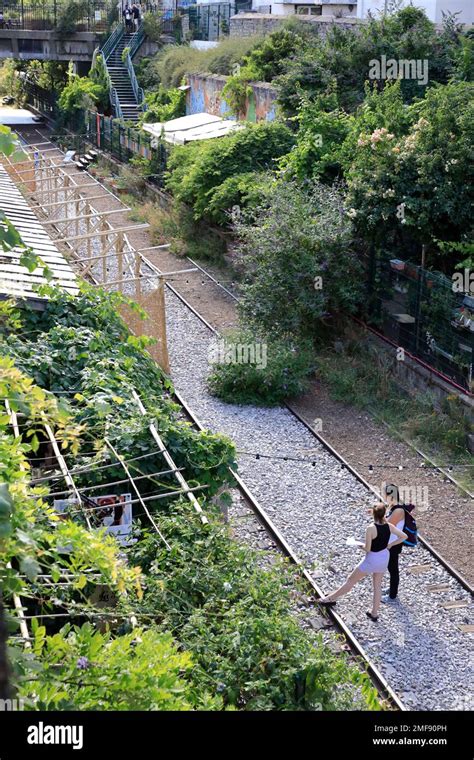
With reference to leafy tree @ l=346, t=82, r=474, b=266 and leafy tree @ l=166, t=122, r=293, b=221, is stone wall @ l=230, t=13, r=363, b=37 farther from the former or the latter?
leafy tree @ l=346, t=82, r=474, b=266

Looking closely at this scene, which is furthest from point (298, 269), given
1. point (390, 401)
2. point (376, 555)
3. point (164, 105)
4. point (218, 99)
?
point (164, 105)

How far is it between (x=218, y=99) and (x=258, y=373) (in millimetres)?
21478

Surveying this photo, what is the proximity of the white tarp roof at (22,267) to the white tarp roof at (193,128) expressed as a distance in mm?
7083

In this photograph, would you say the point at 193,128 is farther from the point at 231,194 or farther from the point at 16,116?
the point at 16,116

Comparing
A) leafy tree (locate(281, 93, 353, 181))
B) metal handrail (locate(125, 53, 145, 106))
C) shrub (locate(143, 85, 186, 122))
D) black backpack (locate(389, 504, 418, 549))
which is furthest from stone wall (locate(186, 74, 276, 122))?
black backpack (locate(389, 504, 418, 549))

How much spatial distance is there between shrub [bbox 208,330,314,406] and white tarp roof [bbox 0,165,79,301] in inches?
119

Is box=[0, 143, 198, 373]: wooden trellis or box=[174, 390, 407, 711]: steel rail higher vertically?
box=[0, 143, 198, 373]: wooden trellis

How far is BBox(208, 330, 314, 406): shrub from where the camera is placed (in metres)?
15.7

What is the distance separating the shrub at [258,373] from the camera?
15.7 meters

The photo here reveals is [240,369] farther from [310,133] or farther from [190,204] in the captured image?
[190,204]

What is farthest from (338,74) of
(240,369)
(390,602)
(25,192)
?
Answer: (390,602)

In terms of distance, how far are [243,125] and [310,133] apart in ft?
20.5

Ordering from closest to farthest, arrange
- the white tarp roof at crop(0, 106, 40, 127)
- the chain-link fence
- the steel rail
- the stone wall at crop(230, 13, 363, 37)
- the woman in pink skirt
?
the steel rail, the woman in pink skirt, the chain-link fence, the stone wall at crop(230, 13, 363, 37), the white tarp roof at crop(0, 106, 40, 127)

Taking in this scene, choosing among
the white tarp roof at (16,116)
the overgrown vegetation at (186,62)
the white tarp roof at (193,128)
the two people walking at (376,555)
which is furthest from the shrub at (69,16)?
the two people walking at (376,555)
